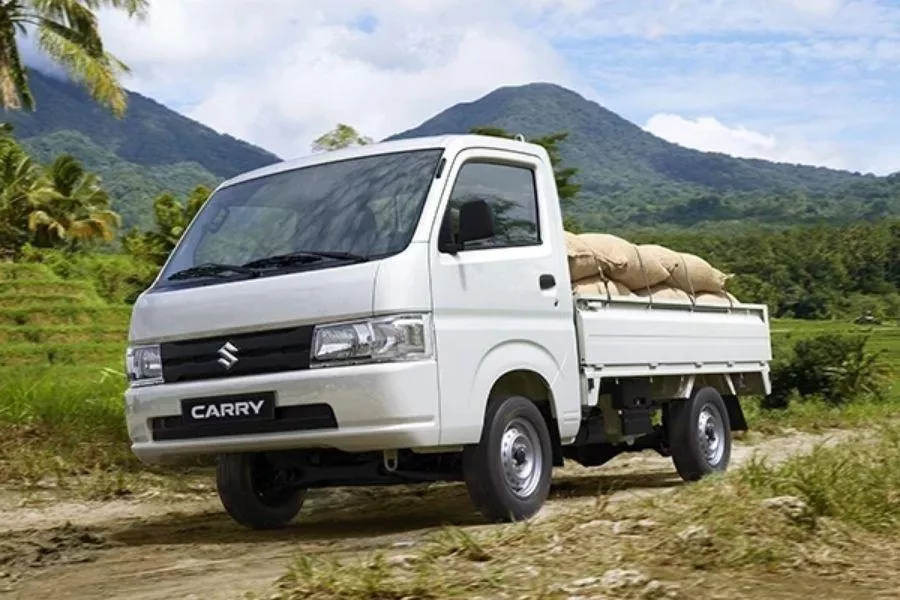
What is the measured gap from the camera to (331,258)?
639 centimetres

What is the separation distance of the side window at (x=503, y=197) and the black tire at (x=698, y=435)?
2612 mm

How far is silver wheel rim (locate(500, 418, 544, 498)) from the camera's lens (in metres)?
6.71

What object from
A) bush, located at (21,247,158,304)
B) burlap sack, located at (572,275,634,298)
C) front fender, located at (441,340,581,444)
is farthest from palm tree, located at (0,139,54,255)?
front fender, located at (441,340,581,444)

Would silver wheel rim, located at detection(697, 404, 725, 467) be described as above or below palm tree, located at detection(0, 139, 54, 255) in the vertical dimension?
below

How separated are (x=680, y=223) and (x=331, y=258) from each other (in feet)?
522

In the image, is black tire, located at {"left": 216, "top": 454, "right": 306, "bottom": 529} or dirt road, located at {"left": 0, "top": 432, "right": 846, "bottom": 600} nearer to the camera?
dirt road, located at {"left": 0, "top": 432, "right": 846, "bottom": 600}

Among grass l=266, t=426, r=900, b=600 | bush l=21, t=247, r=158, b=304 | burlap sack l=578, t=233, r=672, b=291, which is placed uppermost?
bush l=21, t=247, r=158, b=304

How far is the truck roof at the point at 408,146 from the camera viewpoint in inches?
276

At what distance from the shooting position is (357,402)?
604 cm

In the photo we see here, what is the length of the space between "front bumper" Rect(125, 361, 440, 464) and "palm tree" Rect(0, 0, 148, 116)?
39.9 feet

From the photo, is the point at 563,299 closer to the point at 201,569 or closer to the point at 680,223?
the point at 201,569

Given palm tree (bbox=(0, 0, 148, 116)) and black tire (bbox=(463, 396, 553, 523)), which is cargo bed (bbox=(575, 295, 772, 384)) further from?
palm tree (bbox=(0, 0, 148, 116))

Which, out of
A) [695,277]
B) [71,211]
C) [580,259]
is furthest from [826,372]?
A: [580,259]

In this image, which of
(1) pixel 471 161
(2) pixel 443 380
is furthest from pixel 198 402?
(1) pixel 471 161
